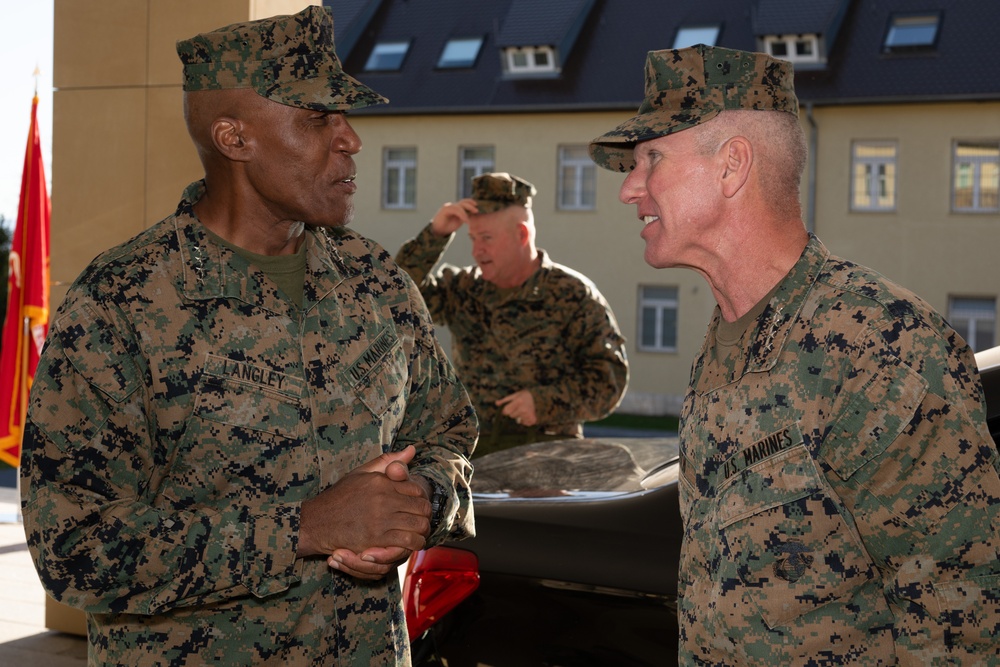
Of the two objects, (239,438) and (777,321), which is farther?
(239,438)

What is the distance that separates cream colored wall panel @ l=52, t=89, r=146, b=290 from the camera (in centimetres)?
464

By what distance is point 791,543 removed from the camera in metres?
1.70

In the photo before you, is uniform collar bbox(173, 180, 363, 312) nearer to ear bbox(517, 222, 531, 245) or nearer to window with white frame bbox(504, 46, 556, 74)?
ear bbox(517, 222, 531, 245)

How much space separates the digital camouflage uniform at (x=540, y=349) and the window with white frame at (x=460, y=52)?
21.9 m

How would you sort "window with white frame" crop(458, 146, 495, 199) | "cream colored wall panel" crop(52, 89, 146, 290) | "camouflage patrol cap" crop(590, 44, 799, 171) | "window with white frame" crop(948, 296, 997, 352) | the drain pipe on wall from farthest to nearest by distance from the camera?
"window with white frame" crop(458, 146, 495, 199) < the drain pipe on wall < "window with white frame" crop(948, 296, 997, 352) < "cream colored wall panel" crop(52, 89, 146, 290) < "camouflage patrol cap" crop(590, 44, 799, 171)

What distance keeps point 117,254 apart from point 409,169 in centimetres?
2474

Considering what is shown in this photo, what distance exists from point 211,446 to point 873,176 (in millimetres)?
22642

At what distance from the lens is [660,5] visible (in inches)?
1002

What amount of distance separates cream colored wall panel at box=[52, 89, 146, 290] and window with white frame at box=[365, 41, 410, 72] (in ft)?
74.8

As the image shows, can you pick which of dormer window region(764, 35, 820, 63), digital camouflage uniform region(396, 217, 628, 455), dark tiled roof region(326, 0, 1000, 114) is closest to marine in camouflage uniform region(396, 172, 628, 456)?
digital camouflage uniform region(396, 217, 628, 455)

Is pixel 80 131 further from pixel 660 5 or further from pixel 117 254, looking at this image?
pixel 660 5

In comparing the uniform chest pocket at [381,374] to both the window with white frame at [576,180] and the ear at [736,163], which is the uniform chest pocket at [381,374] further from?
the window with white frame at [576,180]

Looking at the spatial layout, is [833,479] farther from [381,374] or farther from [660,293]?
[660,293]

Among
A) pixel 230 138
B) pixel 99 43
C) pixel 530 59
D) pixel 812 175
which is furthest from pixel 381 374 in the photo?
pixel 530 59
